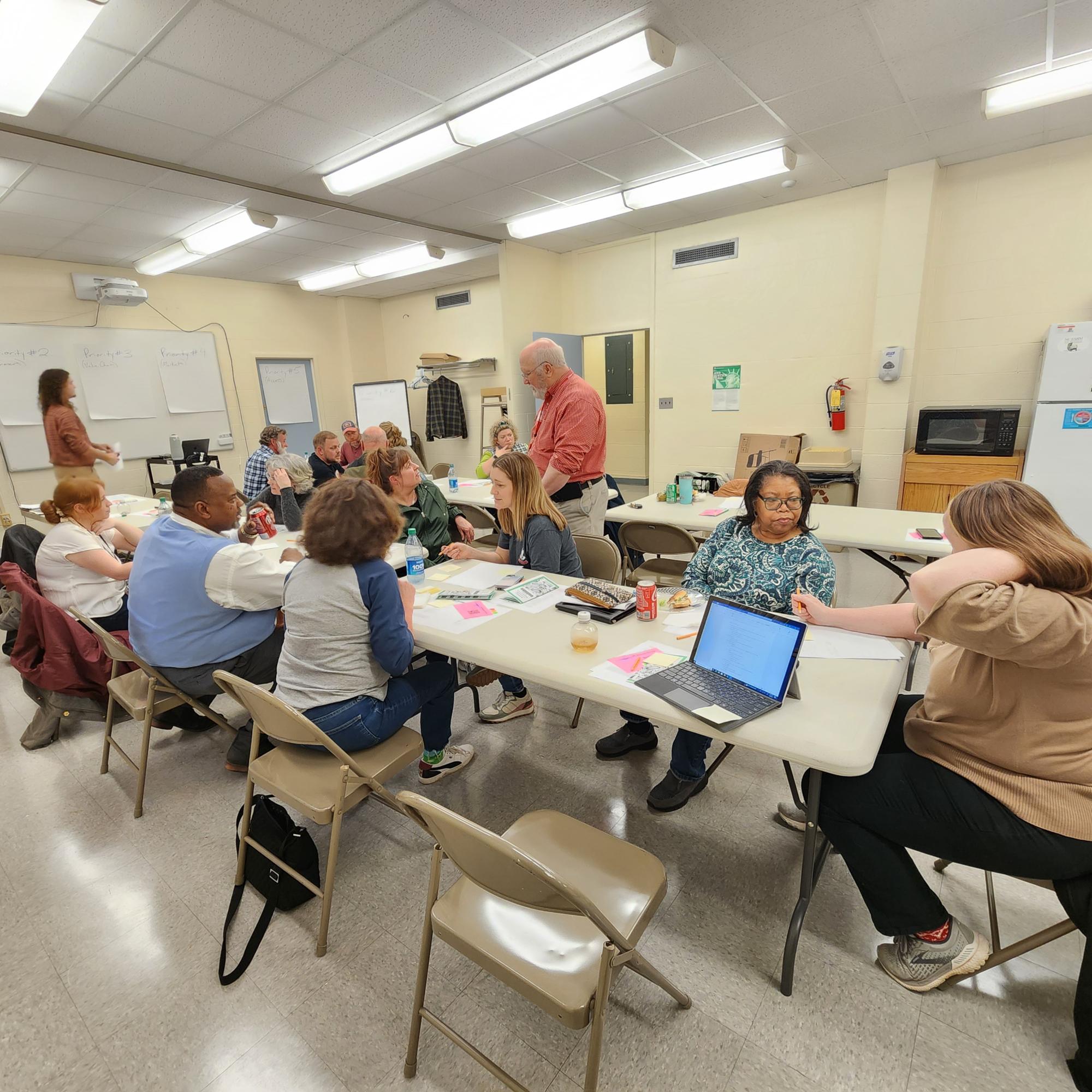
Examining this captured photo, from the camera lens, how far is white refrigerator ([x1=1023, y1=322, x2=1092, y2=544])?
12.8 ft

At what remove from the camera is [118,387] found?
6117 millimetres

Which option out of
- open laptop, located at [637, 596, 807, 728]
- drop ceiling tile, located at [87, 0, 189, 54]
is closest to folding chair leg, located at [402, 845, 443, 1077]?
open laptop, located at [637, 596, 807, 728]

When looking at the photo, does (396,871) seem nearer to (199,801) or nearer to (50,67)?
(199,801)

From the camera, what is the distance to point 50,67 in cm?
238

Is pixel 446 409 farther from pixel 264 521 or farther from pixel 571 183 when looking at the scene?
pixel 264 521

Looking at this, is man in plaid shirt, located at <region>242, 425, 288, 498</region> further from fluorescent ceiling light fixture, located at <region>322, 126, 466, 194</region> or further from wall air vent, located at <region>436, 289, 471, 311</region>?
wall air vent, located at <region>436, 289, 471, 311</region>

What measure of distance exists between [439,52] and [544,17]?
20.1 inches

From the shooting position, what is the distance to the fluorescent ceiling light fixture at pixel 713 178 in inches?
156

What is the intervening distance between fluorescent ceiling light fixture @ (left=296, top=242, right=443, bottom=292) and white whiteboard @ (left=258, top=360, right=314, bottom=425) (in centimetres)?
106

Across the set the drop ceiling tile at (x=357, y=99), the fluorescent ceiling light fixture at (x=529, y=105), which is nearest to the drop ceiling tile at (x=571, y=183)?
the fluorescent ceiling light fixture at (x=529, y=105)

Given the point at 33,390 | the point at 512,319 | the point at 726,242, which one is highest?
the point at 726,242

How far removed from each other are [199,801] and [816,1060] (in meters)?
2.19

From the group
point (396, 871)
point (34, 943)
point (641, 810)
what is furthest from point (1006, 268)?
point (34, 943)

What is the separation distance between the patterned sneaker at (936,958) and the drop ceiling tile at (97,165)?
5162 mm
